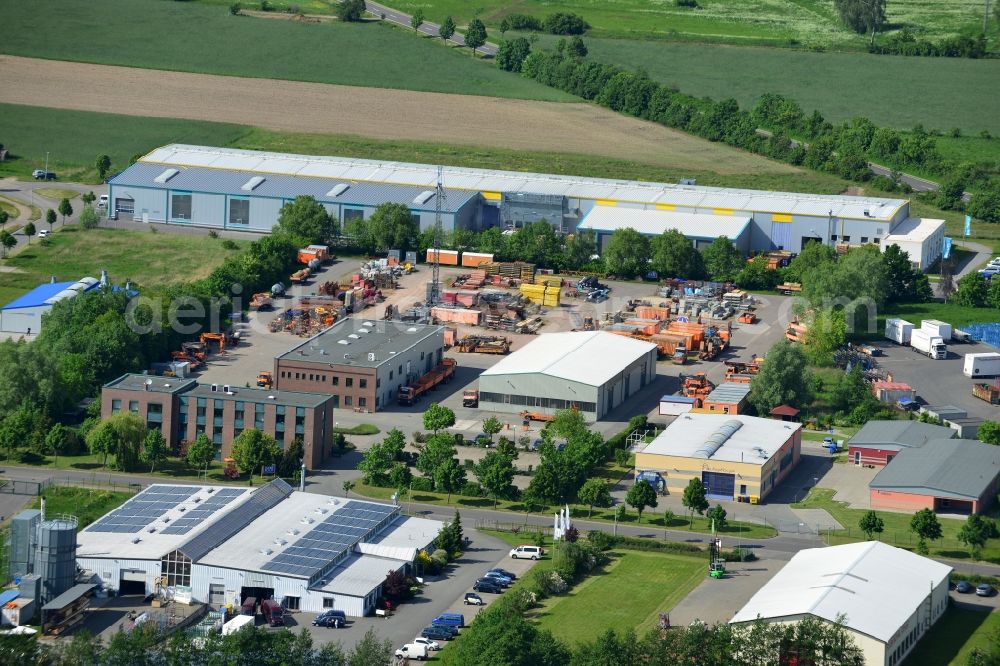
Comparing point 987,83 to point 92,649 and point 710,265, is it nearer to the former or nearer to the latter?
point 710,265

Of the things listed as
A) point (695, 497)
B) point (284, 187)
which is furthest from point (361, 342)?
point (284, 187)

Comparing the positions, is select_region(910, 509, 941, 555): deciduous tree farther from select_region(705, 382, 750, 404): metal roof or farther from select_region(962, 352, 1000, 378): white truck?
select_region(962, 352, 1000, 378): white truck

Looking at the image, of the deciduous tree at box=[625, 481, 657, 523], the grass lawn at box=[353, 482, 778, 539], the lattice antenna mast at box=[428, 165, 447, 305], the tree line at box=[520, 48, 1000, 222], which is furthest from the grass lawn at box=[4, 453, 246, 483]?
the tree line at box=[520, 48, 1000, 222]

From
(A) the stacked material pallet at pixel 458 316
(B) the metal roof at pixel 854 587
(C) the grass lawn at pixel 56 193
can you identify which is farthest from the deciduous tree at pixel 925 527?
(C) the grass lawn at pixel 56 193

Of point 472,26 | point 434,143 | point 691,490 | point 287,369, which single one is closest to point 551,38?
point 472,26

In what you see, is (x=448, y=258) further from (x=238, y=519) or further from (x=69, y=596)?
(x=69, y=596)

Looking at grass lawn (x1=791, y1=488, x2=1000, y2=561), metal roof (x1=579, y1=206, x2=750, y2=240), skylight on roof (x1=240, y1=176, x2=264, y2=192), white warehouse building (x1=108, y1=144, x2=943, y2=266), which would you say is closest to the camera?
grass lawn (x1=791, y1=488, x2=1000, y2=561)
